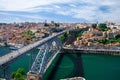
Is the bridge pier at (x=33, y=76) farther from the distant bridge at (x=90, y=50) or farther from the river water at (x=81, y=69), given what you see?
the distant bridge at (x=90, y=50)

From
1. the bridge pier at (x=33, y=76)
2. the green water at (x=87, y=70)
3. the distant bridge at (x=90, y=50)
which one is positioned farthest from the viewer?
the distant bridge at (x=90, y=50)

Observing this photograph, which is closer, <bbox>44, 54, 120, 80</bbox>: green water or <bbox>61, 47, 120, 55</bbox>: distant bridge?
<bbox>44, 54, 120, 80</bbox>: green water

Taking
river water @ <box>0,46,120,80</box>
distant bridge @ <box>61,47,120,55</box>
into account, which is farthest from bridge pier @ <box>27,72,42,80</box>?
distant bridge @ <box>61,47,120,55</box>

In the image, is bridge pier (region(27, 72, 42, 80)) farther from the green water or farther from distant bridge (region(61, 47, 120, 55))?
distant bridge (region(61, 47, 120, 55))

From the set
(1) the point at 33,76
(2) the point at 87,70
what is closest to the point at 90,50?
(2) the point at 87,70

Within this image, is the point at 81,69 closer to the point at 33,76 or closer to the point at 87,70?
the point at 87,70

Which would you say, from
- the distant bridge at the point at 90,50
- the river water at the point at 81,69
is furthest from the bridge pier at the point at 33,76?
the distant bridge at the point at 90,50

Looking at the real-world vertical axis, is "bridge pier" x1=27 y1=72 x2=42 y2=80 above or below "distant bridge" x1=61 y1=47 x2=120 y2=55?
above

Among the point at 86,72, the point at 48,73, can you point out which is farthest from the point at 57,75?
the point at 86,72

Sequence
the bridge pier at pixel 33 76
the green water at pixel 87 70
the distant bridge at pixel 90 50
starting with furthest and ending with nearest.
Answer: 1. the distant bridge at pixel 90 50
2. the green water at pixel 87 70
3. the bridge pier at pixel 33 76

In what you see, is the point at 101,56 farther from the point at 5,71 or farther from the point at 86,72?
the point at 5,71

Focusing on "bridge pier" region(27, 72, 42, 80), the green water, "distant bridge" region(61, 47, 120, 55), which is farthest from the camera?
"distant bridge" region(61, 47, 120, 55)

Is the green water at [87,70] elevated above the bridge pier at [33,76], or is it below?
below
